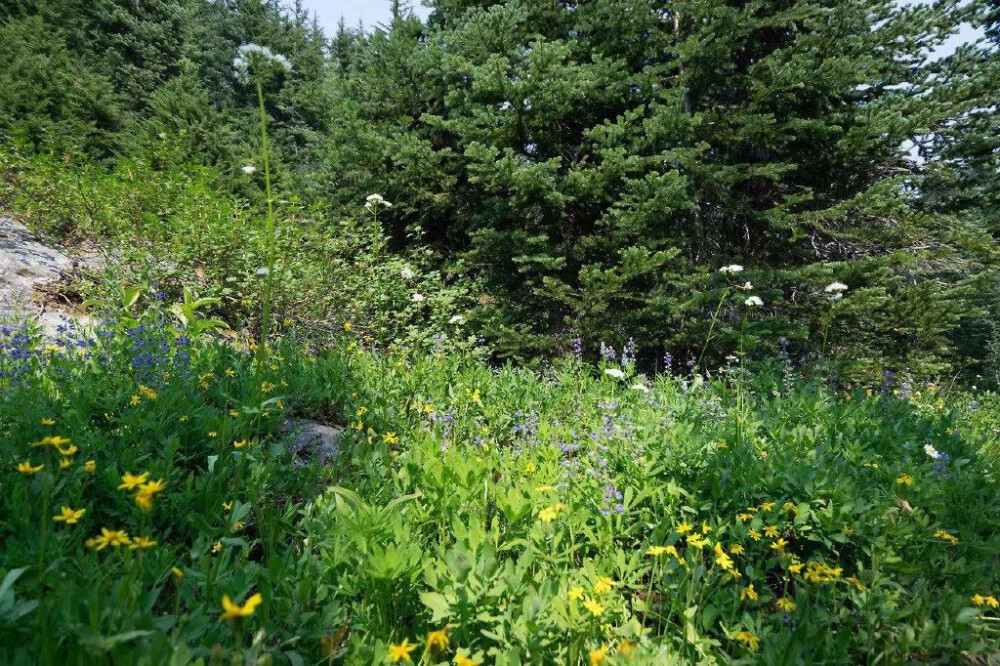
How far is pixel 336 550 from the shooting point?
5.09 ft

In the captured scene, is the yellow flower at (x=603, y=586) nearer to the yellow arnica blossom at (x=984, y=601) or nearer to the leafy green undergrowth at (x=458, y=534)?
the leafy green undergrowth at (x=458, y=534)

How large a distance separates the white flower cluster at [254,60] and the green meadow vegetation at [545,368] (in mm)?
49

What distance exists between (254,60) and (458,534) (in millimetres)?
1879

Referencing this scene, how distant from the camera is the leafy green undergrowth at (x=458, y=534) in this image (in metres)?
1.27

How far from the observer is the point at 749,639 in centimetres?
140

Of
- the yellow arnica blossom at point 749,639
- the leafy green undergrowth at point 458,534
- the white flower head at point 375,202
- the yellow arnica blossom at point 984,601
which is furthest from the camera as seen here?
the white flower head at point 375,202

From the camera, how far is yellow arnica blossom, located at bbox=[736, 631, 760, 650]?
4.54 feet

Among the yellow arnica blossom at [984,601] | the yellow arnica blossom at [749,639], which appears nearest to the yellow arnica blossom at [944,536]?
the yellow arnica blossom at [984,601]

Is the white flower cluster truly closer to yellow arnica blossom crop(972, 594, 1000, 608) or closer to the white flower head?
yellow arnica blossom crop(972, 594, 1000, 608)

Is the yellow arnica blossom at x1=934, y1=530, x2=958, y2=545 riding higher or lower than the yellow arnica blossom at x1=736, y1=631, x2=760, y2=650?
higher

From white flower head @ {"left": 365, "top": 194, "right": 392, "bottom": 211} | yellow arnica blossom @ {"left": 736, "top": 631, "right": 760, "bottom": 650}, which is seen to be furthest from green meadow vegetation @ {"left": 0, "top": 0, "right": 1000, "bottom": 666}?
white flower head @ {"left": 365, "top": 194, "right": 392, "bottom": 211}

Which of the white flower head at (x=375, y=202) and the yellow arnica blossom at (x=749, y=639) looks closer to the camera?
the yellow arnica blossom at (x=749, y=639)

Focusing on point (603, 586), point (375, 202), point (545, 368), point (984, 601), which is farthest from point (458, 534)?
point (375, 202)

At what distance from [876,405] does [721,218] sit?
308cm
